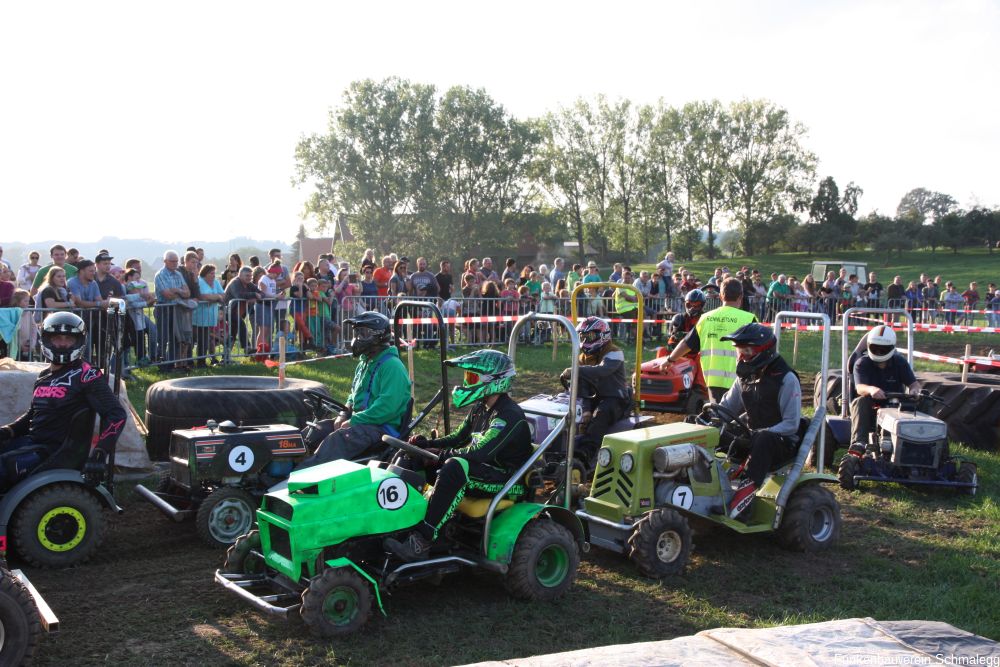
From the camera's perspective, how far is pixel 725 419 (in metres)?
7.50

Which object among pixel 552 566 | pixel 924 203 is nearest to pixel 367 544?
pixel 552 566

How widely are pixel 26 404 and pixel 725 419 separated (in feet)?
21.1

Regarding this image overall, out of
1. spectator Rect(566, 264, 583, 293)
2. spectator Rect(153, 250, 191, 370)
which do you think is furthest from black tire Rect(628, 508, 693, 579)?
spectator Rect(566, 264, 583, 293)

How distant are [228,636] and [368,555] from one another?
95cm

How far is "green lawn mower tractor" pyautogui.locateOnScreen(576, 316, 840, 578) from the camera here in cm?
661

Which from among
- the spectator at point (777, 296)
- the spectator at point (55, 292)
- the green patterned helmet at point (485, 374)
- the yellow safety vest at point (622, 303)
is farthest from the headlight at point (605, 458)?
the spectator at point (777, 296)

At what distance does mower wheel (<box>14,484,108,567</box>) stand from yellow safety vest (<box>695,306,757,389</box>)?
617 cm

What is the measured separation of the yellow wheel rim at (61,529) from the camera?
6.39m

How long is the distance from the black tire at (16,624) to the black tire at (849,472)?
7.43 metres

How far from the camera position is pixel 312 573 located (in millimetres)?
5320

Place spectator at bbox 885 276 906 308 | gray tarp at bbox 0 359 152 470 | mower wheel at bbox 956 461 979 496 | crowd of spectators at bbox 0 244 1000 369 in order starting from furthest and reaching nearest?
spectator at bbox 885 276 906 308 < crowd of spectators at bbox 0 244 1000 369 < mower wheel at bbox 956 461 979 496 < gray tarp at bbox 0 359 152 470

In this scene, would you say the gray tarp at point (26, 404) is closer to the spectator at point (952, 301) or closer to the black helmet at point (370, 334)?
the black helmet at point (370, 334)

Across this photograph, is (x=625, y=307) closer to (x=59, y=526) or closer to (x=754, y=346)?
(x=754, y=346)

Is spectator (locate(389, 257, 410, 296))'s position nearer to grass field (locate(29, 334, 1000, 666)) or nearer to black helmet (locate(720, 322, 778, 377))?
grass field (locate(29, 334, 1000, 666))
